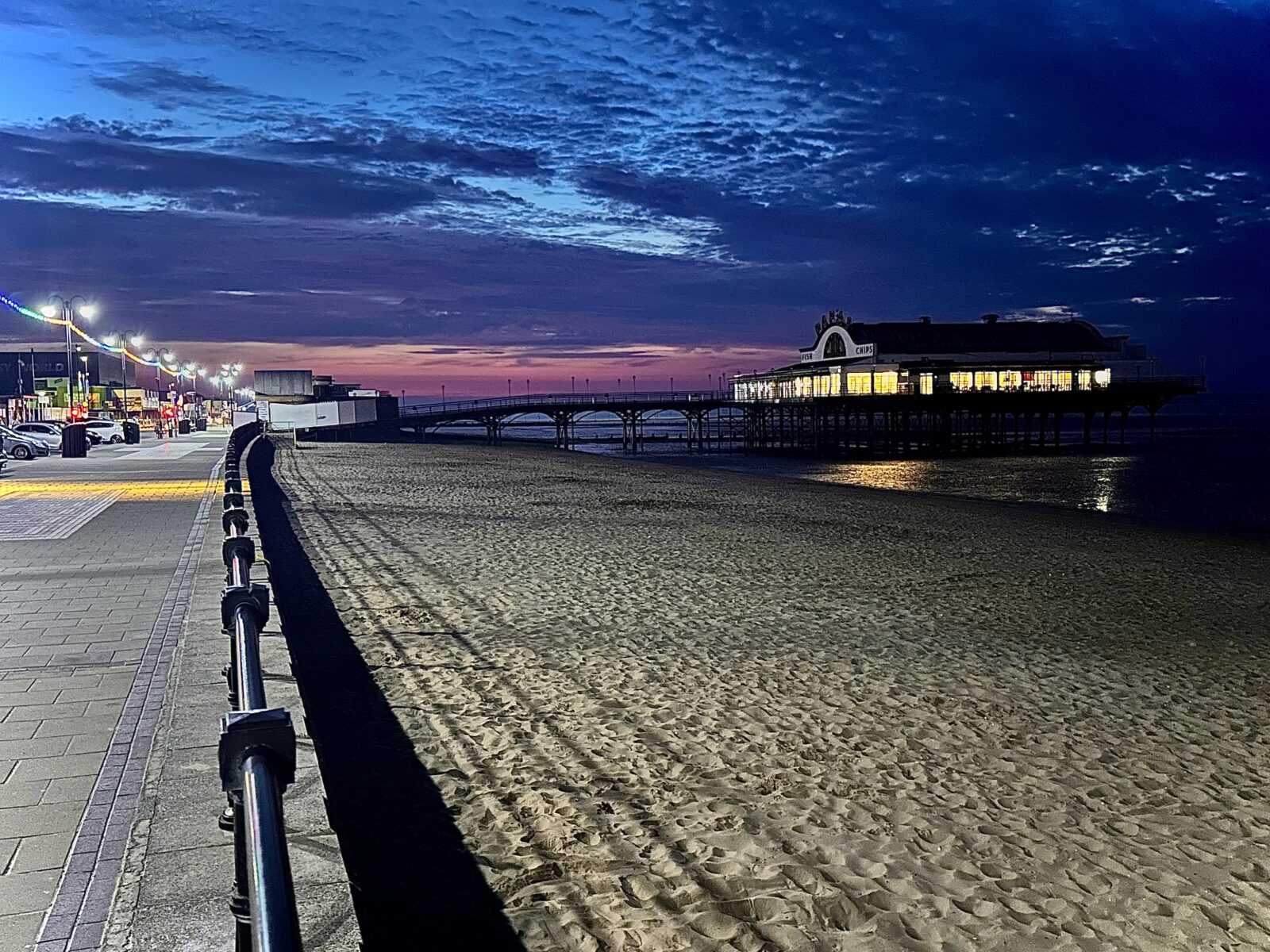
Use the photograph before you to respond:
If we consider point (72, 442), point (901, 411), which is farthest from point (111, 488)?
point (901, 411)

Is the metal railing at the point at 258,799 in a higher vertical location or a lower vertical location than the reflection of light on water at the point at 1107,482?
A: higher

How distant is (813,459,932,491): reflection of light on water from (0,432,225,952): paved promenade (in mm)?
25391

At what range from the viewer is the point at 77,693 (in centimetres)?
625

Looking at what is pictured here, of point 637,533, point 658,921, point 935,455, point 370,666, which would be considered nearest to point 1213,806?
point 658,921

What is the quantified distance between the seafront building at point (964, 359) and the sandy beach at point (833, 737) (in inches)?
2022

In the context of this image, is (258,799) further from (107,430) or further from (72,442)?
(107,430)

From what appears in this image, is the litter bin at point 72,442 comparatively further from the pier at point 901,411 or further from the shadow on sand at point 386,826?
the pier at point 901,411

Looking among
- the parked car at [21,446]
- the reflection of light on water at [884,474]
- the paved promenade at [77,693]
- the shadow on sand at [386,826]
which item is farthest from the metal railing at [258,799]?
the parked car at [21,446]

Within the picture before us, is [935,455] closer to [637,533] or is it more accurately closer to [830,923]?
[637,533]

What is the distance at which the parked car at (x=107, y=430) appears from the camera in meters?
42.9

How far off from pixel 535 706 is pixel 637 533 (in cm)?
980

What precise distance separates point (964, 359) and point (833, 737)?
2532 inches

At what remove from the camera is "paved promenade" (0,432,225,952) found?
12.5 feet

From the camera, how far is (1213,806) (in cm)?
573
